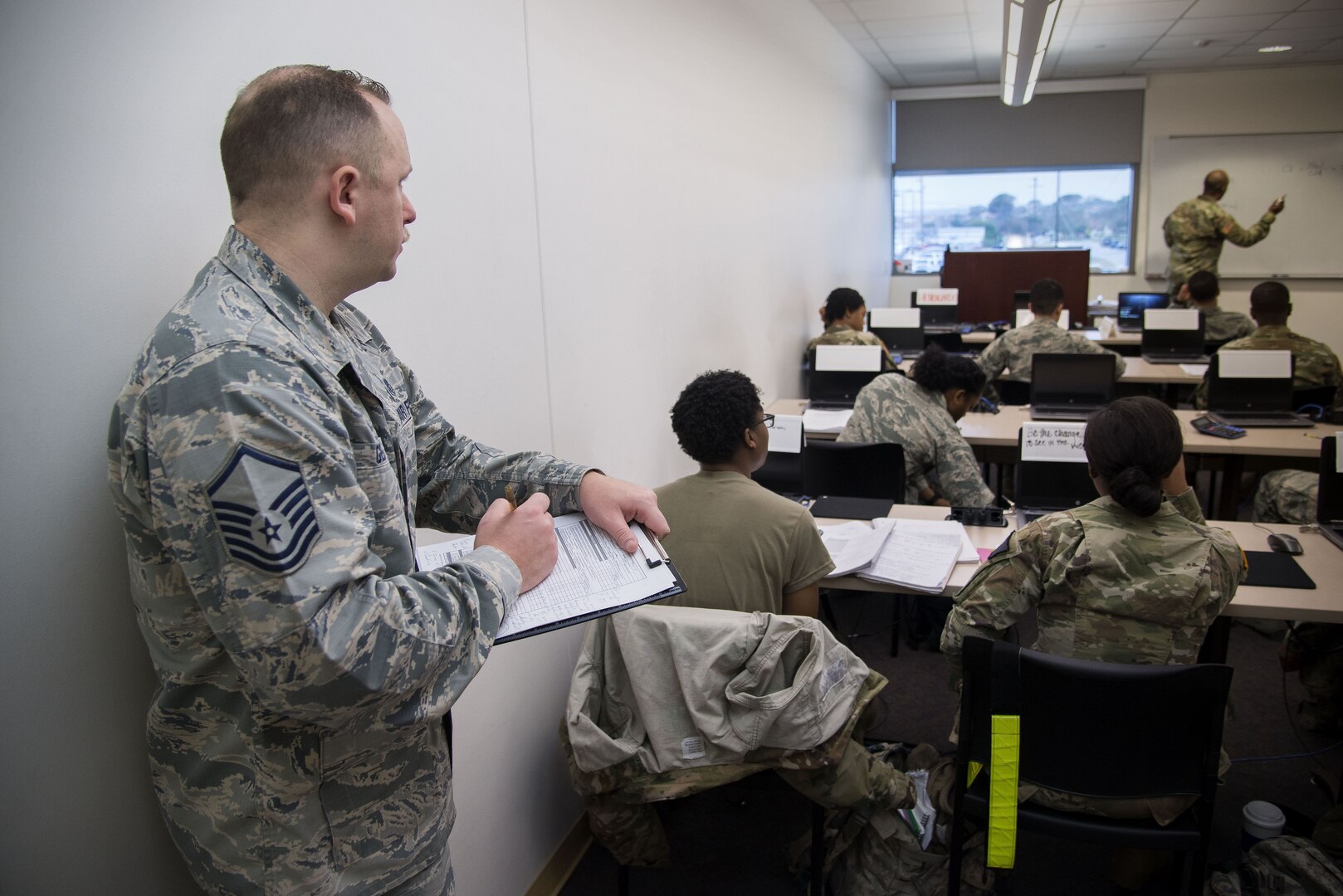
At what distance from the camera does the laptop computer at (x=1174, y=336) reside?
552 centimetres

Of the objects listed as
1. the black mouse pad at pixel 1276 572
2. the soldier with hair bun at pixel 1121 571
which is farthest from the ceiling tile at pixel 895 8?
the soldier with hair bun at pixel 1121 571

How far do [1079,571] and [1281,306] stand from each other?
3627 mm

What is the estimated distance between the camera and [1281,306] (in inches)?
173

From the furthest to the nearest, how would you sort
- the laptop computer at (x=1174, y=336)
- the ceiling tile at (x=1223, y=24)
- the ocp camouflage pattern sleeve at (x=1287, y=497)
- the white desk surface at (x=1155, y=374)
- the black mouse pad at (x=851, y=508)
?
1. the ceiling tile at (x=1223, y=24)
2. the laptop computer at (x=1174, y=336)
3. the white desk surface at (x=1155, y=374)
4. the ocp camouflage pattern sleeve at (x=1287, y=497)
5. the black mouse pad at (x=851, y=508)

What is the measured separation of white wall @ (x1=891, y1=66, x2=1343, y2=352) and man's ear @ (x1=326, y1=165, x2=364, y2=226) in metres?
10.4

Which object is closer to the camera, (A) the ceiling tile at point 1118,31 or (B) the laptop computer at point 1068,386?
(B) the laptop computer at point 1068,386

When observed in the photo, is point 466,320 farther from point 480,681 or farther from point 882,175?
point 882,175

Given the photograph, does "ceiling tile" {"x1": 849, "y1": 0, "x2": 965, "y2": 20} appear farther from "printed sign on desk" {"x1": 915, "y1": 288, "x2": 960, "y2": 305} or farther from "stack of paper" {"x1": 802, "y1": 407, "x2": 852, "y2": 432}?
"stack of paper" {"x1": 802, "y1": 407, "x2": 852, "y2": 432}

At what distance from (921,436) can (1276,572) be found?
123cm

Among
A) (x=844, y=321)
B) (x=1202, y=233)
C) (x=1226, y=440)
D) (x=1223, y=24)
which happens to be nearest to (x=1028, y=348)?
(x=844, y=321)

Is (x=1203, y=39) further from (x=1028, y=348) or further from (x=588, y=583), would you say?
(x=588, y=583)

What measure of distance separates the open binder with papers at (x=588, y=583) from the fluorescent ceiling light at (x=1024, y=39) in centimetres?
386

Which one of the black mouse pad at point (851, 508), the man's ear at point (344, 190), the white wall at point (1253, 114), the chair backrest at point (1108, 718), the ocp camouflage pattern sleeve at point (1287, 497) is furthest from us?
the white wall at point (1253, 114)

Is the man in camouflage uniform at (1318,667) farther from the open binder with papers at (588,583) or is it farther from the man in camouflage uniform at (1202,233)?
the man in camouflage uniform at (1202,233)
